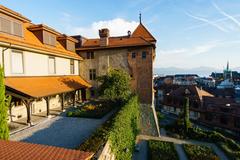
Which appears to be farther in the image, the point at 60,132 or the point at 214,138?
A: the point at 214,138

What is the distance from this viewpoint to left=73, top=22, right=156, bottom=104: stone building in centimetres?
2397

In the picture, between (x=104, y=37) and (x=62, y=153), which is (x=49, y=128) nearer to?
(x=62, y=153)

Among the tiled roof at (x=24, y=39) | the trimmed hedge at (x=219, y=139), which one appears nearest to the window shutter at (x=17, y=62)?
the tiled roof at (x=24, y=39)

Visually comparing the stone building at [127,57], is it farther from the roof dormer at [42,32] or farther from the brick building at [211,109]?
the brick building at [211,109]

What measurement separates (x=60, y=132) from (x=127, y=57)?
49.7 feet

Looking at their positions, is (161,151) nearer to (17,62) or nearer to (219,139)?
(219,139)

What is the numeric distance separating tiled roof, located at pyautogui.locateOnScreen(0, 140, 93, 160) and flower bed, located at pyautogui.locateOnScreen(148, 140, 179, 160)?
42.5 ft

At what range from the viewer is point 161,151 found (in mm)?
17891

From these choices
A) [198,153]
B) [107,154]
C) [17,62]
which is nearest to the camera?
[107,154]

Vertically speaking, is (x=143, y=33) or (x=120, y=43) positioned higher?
(x=143, y=33)

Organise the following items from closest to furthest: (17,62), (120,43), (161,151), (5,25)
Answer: (5,25), (17,62), (161,151), (120,43)

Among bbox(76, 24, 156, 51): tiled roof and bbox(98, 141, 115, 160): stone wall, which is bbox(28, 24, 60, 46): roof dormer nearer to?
bbox(76, 24, 156, 51): tiled roof

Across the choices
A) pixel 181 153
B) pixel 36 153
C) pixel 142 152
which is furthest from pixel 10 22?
pixel 181 153

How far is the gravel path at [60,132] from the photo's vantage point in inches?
434
